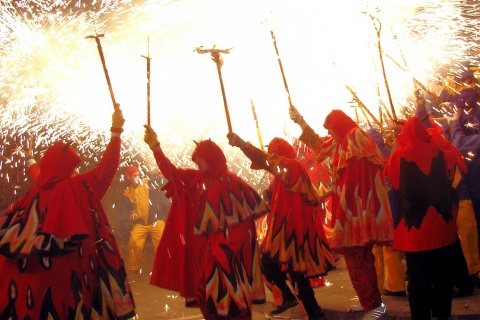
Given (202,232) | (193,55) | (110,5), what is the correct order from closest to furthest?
1. (202,232)
2. (110,5)
3. (193,55)

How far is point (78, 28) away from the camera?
693 cm

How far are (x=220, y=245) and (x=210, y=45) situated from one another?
10.1ft

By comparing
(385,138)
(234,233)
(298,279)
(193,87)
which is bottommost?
(298,279)

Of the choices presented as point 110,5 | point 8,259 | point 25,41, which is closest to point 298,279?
point 8,259

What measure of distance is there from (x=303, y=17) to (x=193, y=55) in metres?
1.50

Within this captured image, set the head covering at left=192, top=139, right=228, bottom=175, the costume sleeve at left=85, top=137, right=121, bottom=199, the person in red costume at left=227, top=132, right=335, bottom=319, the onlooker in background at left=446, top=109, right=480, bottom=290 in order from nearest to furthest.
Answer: the costume sleeve at left=85, top=137, right=121, bottom=199 < the head covering at left=192, top=139, right=228, bottom=175 < the person in red costume at left=227, top=132, right=335, bottom=319 < the onlooker in background at left=446, top=109, right=480, bottom=290

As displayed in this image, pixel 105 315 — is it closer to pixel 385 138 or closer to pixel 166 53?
pixel 385 138

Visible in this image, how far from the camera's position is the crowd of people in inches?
146

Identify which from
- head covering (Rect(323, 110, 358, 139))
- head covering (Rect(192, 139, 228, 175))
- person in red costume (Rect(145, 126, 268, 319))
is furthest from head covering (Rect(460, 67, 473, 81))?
head covering (Rect(192, 139, 228, 175))

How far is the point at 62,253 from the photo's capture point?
365 centimetres

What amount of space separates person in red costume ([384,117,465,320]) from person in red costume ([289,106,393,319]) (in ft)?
1.27

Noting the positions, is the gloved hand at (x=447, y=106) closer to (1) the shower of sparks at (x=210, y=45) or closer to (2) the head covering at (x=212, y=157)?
(1) the shower of sparks at (x=210, y=45)

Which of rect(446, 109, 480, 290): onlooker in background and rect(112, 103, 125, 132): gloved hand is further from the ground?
rect(112, 103, 125, 132): gloved hand

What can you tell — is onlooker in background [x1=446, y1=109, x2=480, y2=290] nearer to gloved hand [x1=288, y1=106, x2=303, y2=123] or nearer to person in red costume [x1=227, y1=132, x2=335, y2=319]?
person in red costume [x1=227, y1=132, x2=335, y2=319]
